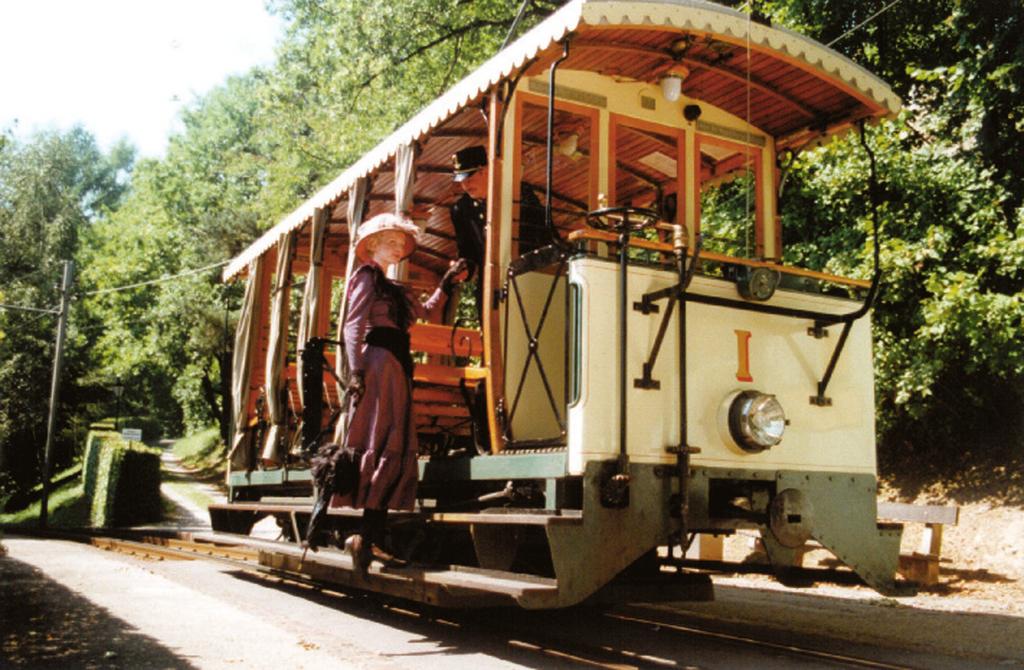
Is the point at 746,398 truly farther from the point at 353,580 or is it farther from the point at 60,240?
the point at 60,240

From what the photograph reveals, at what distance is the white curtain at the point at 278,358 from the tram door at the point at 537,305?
2751 millimetres

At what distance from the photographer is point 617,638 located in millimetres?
5785

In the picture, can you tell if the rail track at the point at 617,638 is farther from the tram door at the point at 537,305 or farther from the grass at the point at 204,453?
the grass at the point at 204,453

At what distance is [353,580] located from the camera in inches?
256

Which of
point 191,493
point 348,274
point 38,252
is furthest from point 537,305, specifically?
point 38,252

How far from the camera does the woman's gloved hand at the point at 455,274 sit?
5865 millimetres

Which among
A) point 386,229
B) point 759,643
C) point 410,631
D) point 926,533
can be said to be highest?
point 386,229

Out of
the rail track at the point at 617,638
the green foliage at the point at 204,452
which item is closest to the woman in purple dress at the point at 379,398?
the rail track at the point at 617,638

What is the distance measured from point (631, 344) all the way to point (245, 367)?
567cm

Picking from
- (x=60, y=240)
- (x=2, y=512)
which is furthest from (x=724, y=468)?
(x=60, y=240)

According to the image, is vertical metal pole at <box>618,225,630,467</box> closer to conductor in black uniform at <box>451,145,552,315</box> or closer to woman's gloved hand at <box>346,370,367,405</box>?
conductor in black uniform at <box>451,145,552,315</box>

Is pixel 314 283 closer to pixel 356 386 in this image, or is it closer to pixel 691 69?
pixel 356 386

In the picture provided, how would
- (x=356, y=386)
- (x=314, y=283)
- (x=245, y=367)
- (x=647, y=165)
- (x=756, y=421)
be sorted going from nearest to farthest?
(x=756, y=421) < (x=356, y=386) < (x=647, y=165) < (x=314, y=283) < (x=245, y=367)

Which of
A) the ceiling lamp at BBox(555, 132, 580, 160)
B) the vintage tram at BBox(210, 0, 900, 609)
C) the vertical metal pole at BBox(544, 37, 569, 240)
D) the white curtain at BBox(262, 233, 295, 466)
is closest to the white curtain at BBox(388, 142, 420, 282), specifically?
the vintage tram at BBox(210, 0, 900, 609)
